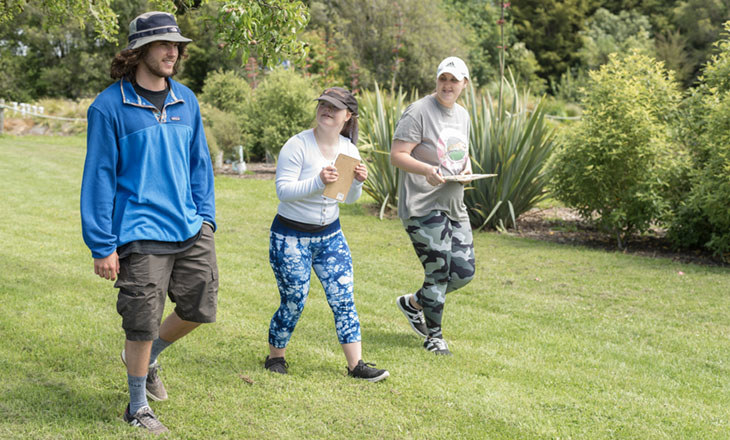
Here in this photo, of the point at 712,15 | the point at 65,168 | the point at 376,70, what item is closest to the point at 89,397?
the point at 65,168

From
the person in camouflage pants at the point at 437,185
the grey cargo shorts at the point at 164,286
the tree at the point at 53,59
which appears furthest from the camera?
the tree at the point at 53,59

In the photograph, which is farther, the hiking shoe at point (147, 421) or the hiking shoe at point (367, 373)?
the hiking shoe at point (367, 373)

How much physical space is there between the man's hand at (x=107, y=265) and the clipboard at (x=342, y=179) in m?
1.17

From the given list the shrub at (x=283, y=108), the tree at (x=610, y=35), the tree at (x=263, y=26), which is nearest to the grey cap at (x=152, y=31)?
the tree at (x=263, y=26)

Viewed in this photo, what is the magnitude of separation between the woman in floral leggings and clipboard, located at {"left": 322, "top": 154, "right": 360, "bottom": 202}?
0.07 m

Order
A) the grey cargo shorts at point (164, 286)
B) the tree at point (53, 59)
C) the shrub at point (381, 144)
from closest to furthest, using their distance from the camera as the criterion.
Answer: the grey cargo shorts at point (164, 286)
the shrub at point (381, 144)
the tree at point (53, 59)

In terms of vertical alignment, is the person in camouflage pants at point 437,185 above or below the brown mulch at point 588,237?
above

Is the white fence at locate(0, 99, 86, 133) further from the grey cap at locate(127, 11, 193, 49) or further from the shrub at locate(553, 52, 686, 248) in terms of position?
the grey cap at locate(127, 11, 193, 49)

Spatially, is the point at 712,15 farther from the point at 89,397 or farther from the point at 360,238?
the point at 89,397

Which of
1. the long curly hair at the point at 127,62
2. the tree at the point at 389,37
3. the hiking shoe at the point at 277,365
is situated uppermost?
the tree at the point at 389,37

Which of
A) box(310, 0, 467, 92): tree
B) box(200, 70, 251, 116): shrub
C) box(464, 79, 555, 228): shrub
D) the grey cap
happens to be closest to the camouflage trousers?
the grey cap

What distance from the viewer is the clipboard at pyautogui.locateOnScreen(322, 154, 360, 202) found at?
3900mm

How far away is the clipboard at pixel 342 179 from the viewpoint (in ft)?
12.8

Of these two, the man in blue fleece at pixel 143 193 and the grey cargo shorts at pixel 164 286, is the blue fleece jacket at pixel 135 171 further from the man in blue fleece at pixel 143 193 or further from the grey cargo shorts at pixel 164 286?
the grey cargo shorts at pixel 164 286
